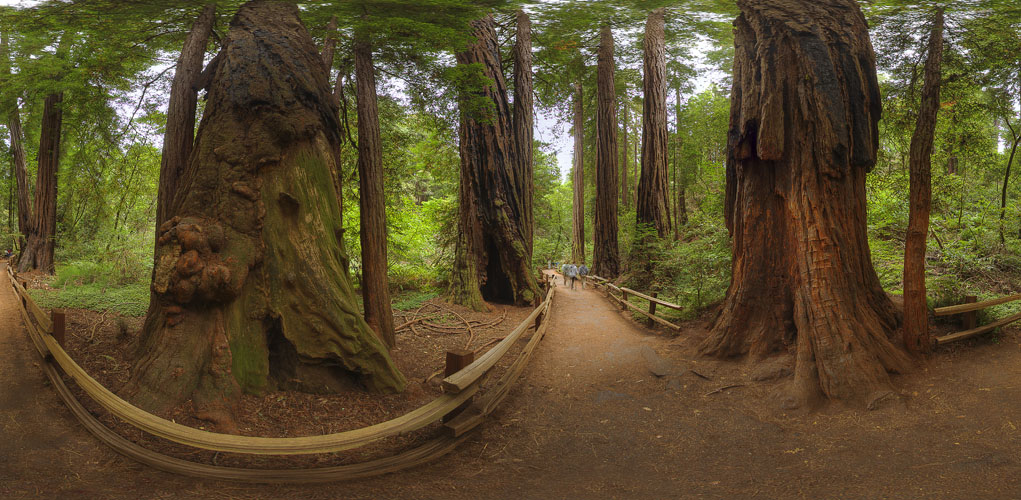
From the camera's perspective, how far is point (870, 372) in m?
5.21

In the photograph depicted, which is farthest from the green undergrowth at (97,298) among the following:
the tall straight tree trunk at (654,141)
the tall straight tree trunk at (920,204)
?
the tall straight tree trunk at (654,141)

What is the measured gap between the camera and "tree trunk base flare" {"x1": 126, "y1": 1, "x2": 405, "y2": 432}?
15.1ft

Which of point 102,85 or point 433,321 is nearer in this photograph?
point 102,85

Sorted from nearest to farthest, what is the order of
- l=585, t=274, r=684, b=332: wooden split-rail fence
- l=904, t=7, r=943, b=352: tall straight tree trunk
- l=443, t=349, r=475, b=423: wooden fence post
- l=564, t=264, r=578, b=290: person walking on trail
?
→ l=443, t=349, r=475, b=423: wooden fence post
l=904, t=7, r=943, b=352: tall straight tree trunk
l=585, t=274, r=684, b=332: wooden split-rail fence
l=564, t=264, r=578, b=290: person walking on trail

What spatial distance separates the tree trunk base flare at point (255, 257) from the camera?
4617 millimetres

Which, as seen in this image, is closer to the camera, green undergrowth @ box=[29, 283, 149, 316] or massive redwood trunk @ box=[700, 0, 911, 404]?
massive redwood trunk @ box=[700, 0, 911, 404]

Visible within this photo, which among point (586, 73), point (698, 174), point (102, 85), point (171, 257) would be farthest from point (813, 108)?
point (698, 174)

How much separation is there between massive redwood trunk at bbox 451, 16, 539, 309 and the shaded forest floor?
5.62 m

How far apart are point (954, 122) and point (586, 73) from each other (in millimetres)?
13629

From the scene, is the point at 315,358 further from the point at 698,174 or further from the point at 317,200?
the point at 698,174

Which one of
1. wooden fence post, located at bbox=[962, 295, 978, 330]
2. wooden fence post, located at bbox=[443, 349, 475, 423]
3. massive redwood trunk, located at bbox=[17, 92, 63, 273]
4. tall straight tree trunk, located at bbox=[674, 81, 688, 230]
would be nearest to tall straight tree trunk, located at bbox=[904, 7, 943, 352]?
wooden fence post, located at bbox=[962, 295, 978, 330]

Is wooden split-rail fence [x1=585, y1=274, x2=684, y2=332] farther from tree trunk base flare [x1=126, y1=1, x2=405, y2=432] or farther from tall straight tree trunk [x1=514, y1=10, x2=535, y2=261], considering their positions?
tree trunk base flare [x1=126, y1=1, x2=405, y2=432]

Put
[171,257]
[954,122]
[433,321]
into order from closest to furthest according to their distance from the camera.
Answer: [171,257], [954,122], [433,321]

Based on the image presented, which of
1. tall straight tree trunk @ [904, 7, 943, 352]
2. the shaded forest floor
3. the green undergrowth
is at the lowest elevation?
the shaded forest floor
